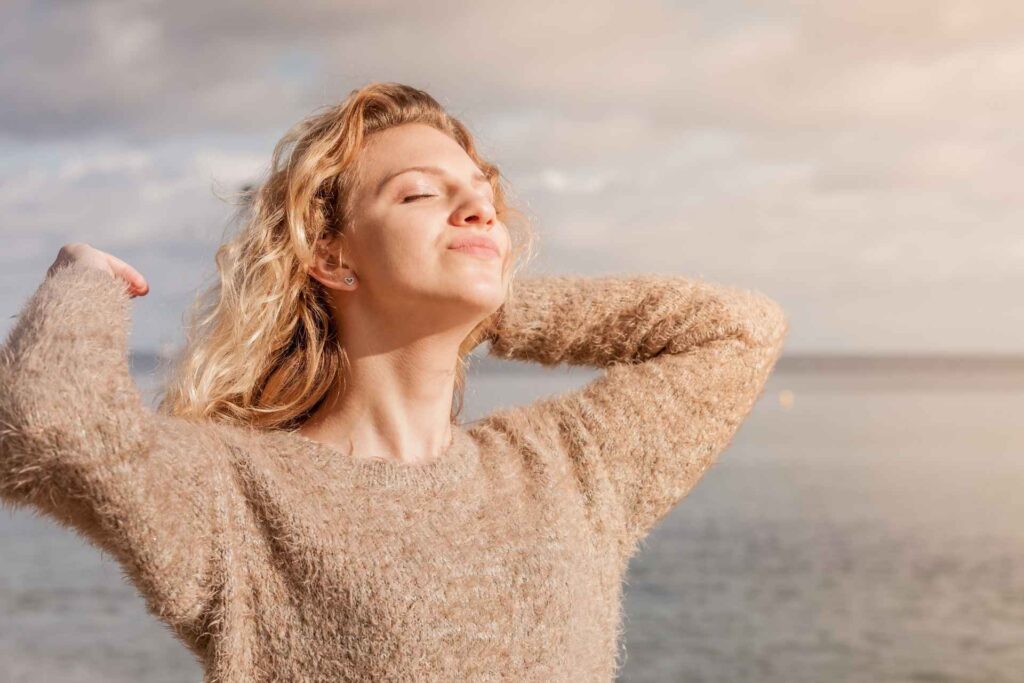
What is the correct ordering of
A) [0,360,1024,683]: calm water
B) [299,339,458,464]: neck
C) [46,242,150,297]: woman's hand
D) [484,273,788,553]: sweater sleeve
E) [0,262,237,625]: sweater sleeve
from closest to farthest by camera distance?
[0,262,237,625]: sweater sleeve, [46,242,150,297]: woman's hand, [299,339,458,464]: neck, [484,273,788,553]: sweater sleeve, [0,360,1024,683]: calm water

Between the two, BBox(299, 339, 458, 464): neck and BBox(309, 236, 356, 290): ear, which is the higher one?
BBox(309, 236, 356, 290): ear

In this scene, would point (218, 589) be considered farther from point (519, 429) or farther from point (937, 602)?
point (937, 602)

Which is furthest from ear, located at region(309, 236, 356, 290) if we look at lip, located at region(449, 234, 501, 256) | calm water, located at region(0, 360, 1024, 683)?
calm water, located at region(0, 360, 1024, 683)

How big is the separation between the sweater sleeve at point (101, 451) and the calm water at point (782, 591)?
4.90 metres

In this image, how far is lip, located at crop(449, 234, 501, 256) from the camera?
2.21 metres

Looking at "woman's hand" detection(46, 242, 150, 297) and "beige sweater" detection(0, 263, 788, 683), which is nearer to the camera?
"beige sweater" detection(0, 263, 788, 683)

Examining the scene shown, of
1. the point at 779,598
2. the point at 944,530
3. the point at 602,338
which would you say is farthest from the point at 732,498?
the point at 602,338

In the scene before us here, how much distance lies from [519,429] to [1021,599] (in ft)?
28.9

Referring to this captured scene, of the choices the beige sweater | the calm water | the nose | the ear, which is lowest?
the calm water

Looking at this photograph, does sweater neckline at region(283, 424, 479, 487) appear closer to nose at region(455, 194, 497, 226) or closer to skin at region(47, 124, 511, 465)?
skin at region(47, 124, 511, 465)

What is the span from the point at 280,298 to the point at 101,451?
634 mm

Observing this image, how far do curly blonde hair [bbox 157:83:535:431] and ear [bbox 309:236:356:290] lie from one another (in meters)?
0.02

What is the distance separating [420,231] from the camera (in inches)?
87.0

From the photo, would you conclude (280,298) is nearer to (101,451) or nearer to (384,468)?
(384,468)
